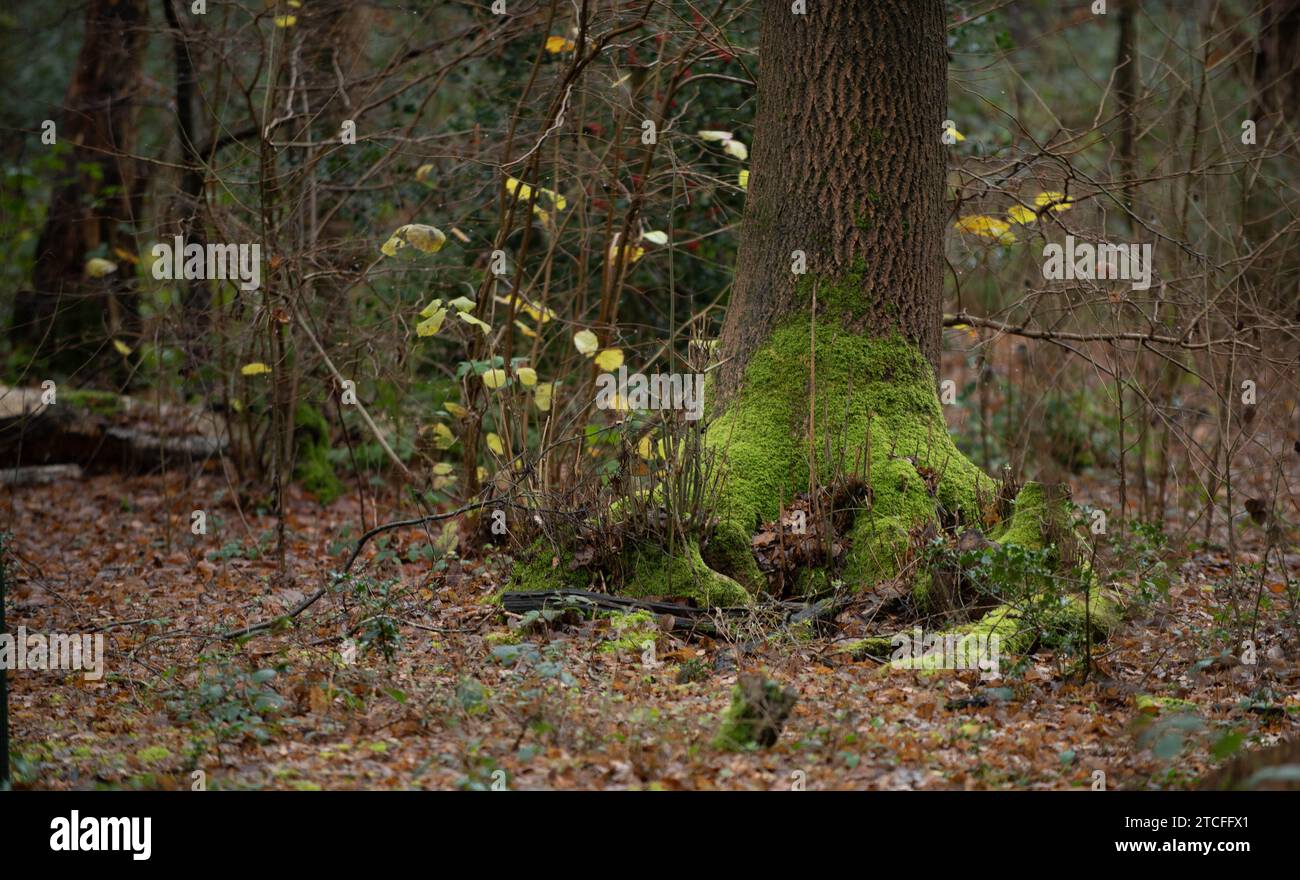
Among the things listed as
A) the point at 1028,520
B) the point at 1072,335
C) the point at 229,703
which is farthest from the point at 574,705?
the point at 1072,335

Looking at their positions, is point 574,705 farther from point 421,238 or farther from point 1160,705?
point 421,238

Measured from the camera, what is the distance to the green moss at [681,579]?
5898 mm

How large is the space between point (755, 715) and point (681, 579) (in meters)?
1.60

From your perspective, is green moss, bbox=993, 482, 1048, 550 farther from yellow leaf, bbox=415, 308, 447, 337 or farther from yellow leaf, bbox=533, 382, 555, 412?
yellow leaf, bbox=415, 308, 447, 337

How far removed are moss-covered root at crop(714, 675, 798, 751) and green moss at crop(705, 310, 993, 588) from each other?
178cm

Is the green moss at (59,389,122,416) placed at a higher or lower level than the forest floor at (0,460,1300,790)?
higher

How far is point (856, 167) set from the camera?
6.48m

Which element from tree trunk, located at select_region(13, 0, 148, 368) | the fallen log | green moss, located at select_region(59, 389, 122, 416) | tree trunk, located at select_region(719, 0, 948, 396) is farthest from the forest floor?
tree trunk, located at select_region(13, 0, 148, 368)

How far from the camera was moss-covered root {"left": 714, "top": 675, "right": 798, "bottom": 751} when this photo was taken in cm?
439

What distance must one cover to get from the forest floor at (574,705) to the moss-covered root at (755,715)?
7 centimetres

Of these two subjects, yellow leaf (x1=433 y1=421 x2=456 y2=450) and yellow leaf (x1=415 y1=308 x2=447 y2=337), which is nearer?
yellow leaf (x1=415 y1=308 x2=447 y2=337)
